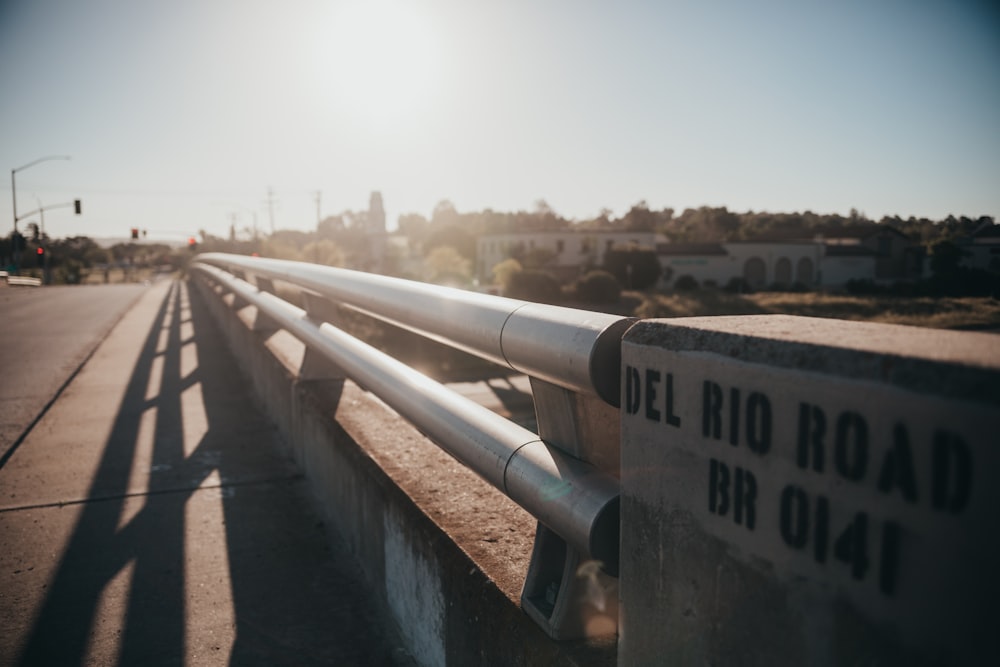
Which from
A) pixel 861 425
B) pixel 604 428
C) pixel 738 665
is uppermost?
pixel 861 425

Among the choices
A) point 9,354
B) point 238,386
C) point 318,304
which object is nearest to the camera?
point 318,304

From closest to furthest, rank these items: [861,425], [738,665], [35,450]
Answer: [861,425] < [738,665] < [35,450]

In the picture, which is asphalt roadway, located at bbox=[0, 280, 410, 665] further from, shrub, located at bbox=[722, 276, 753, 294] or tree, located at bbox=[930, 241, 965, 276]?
shrub, located at bbox=[722, 276, 753, 294]

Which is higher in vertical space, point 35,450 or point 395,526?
point 395,526

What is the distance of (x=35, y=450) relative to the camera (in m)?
5.16

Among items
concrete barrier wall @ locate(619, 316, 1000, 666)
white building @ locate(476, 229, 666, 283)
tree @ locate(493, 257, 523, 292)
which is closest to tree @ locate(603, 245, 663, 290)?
white building @ locate(476, 229, 666, 283)

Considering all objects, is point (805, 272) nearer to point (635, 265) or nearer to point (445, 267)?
point (635, 265)

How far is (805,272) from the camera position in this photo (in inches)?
2562

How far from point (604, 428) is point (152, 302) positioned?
22257 millimetres

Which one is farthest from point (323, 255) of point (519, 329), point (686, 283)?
point (519, 329)

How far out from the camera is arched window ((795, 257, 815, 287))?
61.5 metres

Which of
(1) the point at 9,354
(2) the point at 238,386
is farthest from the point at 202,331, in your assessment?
(2) the point at 238,386

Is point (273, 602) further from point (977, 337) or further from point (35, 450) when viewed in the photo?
point (35, 450)

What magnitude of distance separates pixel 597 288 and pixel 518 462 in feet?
186
